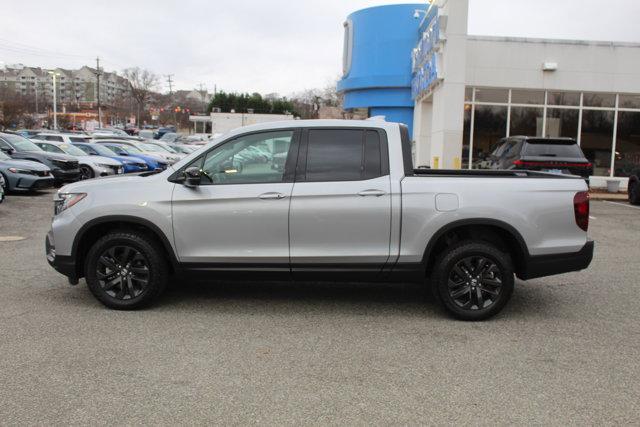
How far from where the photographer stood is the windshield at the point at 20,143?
18047 millimetres

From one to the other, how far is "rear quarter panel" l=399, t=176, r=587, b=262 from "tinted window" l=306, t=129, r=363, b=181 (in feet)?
1.70

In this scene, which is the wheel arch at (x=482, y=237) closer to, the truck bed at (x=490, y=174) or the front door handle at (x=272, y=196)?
the truck bed at (x=490, y=174)

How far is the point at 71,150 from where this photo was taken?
66.8 ft

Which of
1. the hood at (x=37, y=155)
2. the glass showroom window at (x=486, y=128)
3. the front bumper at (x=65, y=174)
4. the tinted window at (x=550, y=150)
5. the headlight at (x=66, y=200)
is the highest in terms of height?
the glass showroom window at (x=486, y=128)

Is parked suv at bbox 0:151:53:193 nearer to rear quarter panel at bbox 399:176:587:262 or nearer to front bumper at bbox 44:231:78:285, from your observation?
front bumper at bbox 44:231:78:285

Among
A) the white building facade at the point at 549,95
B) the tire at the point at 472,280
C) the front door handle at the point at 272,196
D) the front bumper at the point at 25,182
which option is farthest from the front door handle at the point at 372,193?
the white building facade at the point at 549,95

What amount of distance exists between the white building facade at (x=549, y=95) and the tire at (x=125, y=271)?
14497 mm

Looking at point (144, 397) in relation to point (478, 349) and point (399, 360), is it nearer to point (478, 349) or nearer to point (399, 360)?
point (399, 360)

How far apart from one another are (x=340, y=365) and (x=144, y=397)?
1.43 meters

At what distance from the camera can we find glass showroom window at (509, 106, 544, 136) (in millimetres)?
20672

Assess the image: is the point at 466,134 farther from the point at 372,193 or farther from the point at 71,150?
the point at 372,193

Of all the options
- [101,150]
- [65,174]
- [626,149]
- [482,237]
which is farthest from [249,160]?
[626,149]

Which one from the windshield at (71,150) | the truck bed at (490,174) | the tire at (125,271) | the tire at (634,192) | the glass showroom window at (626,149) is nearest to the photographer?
the tire at (125,271)

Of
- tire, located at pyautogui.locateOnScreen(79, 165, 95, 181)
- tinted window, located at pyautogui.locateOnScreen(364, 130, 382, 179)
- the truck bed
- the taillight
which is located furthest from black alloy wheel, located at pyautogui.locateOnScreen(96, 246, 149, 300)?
tire, located at pyautogui.locateOnScreen(79, 165, 95, 181)
